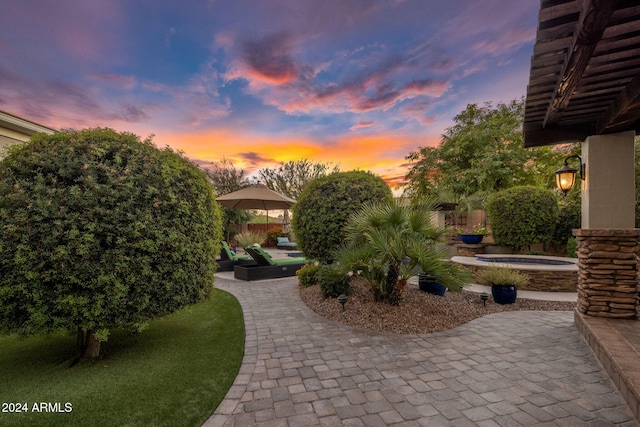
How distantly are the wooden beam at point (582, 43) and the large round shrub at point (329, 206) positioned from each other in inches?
145

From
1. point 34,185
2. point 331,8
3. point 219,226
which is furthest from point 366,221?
point 331,8

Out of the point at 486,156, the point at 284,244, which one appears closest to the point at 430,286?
the point at 284,244

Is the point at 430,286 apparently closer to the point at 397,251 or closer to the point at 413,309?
the point at 413,309

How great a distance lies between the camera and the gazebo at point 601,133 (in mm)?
2030

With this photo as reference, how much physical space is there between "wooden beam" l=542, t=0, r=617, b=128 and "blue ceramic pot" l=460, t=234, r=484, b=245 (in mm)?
9034

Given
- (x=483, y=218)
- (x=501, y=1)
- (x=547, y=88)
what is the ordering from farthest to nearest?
(x=483, y=218), (x=501, y=1), (x=547, y=88)

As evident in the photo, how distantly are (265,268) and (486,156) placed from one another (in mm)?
14094

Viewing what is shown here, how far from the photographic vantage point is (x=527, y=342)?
3.82 m

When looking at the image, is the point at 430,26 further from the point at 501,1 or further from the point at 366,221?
the point at 366,221

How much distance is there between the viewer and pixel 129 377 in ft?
9.82

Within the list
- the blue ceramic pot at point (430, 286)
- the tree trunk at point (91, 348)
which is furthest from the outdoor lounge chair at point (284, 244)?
the tree trunk at point (91, 348)

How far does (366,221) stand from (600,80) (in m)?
3.28

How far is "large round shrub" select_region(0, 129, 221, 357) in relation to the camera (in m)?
2.64

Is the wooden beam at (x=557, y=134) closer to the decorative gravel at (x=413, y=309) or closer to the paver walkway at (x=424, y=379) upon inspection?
the paver walkway at (x=424, y=379)
